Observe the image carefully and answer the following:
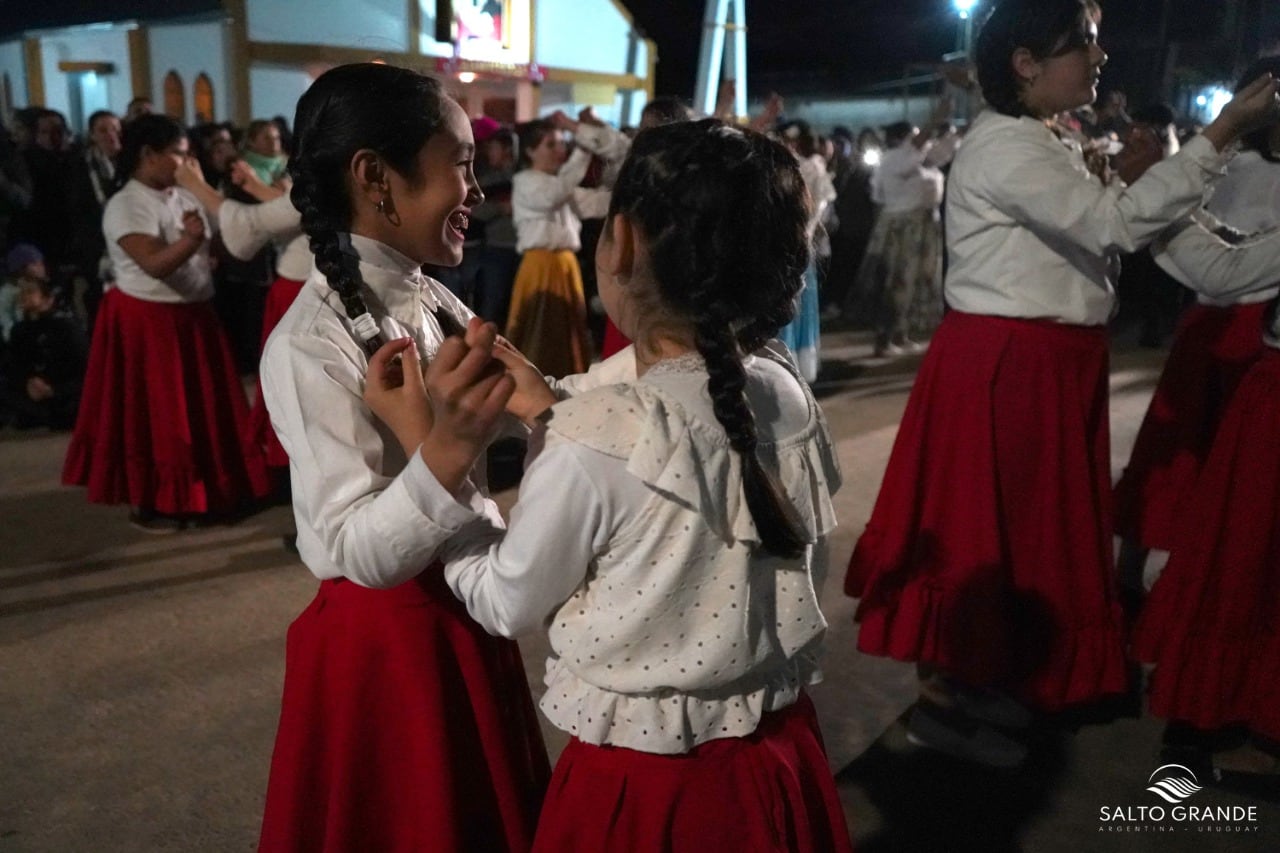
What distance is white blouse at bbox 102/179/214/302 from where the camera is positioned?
3564 millimetres

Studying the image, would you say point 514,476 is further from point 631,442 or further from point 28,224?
point 28,224

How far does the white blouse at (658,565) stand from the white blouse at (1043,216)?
3.84 ft

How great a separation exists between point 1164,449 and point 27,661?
320cm

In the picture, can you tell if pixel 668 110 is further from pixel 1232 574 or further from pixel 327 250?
pixel 327 250

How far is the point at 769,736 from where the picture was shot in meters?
1.21

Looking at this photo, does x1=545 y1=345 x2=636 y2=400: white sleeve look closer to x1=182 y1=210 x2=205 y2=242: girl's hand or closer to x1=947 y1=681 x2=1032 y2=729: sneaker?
x1=947 y1=681 x2=1032 y2=729: sneaker

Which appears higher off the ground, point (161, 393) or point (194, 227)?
point (194, 227)

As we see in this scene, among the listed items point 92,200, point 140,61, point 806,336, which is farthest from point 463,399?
point 140,61

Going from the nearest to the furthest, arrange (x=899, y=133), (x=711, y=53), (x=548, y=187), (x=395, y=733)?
1. (x=395, y=733)
2. (x=548, y=187)
3. (x=899, y=133)
4. (x=711, y=53)

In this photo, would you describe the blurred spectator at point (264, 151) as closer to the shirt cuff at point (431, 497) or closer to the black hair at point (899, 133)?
the black hair at point (899, 133)

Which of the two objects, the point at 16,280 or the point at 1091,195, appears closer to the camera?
the point at 1091,195

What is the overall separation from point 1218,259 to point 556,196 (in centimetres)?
328

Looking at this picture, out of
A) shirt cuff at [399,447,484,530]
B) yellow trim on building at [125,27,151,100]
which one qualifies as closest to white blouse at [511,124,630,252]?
shirt cuff at [399,447,484,530]

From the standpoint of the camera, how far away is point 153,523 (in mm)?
3943
